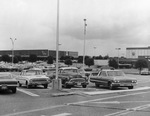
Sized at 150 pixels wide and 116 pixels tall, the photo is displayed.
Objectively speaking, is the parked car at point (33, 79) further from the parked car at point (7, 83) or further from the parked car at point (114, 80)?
the parked car at point (114, 80)

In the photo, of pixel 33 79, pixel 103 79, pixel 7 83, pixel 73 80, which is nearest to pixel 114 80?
pixel 103 79

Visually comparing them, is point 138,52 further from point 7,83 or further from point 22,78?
point 7,83

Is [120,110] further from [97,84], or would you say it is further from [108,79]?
[97,84]

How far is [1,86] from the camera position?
1908 cm

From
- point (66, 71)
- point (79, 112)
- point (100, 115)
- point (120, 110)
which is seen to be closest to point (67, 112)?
point (79, 112)

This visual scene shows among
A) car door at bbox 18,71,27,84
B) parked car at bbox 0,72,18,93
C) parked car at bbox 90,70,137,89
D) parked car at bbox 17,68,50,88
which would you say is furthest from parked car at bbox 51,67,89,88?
parked car at bbox 0,72,18,93

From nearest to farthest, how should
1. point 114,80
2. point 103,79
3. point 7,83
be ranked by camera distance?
point 7,83 < point 114,80 < point 103,79

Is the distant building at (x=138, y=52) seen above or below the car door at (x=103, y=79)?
above

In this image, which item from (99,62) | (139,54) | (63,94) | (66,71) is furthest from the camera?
(139,54)

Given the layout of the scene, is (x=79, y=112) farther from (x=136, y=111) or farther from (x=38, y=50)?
(x=38, y=50)

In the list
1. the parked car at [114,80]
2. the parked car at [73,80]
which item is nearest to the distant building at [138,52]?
the parked car at [114,80]

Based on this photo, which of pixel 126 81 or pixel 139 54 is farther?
pixel 139 54

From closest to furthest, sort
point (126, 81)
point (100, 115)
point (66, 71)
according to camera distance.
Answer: point (100, 115)
point (126, 81)
point (66, 71)

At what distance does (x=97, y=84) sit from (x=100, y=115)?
598 inches
